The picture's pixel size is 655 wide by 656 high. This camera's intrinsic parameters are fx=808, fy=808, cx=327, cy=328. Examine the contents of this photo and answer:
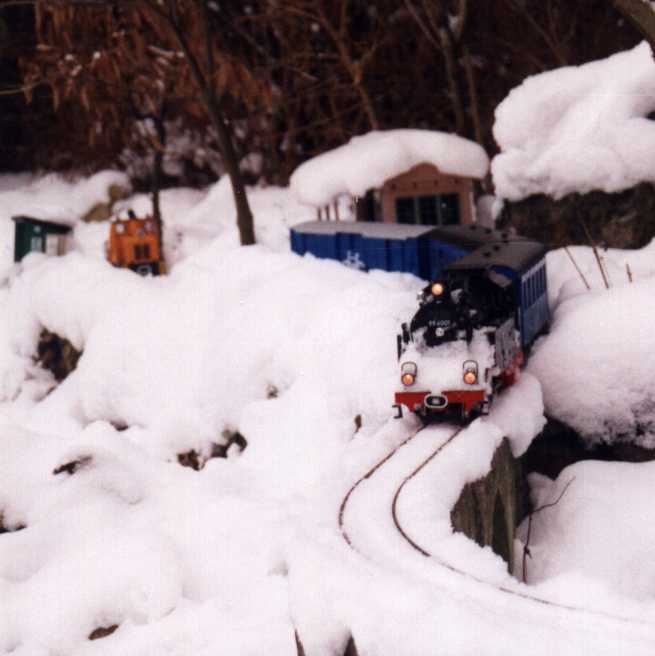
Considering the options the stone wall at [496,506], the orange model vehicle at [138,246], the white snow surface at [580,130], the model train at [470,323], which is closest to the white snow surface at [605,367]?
the model train at [470,323]

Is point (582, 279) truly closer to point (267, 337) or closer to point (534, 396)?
point (534, 396)

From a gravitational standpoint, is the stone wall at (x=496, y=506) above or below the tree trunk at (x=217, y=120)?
below

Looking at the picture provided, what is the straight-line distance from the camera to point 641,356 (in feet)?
44.0

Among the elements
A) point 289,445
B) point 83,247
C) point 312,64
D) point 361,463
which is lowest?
point 289,445

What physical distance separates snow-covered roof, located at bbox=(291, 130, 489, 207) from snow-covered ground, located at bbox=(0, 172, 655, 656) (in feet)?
7.04

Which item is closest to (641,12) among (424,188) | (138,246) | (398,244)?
(398,244)

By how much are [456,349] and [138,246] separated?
12236 millimetres

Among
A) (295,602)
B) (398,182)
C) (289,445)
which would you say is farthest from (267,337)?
(295,602)

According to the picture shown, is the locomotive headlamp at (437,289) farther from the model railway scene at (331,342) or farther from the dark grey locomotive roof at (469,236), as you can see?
the dark grey locomotive roof at (469,236)

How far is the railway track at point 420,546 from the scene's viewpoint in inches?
245

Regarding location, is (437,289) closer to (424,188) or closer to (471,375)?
(471,375)

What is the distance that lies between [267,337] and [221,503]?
5048mm

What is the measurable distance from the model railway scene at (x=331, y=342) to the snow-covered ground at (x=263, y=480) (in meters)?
0.05

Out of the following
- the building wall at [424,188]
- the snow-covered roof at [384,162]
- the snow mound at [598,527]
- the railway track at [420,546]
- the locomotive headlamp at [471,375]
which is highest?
the snow-covered roof at [384,162]
